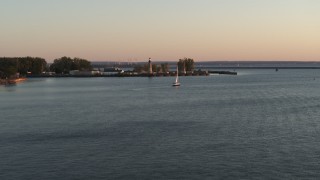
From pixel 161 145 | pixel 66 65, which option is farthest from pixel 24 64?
pixel 161 145

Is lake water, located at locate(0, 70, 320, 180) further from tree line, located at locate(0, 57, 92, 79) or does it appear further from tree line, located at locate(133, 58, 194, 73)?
tree line, located at locate(133, 58, 194, 73)

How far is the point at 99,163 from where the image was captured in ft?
68.0

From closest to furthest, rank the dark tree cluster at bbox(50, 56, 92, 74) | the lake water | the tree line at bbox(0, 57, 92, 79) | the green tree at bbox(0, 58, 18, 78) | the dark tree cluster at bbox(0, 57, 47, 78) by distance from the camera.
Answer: the lake water
the green tree at bbox(0, 58, 18, 78)
the tree line at bbox(0, 57, 92, 79)
the dark tree cluster at bbox(0, 57, 47, 78)
the dark tree cluster at bbox(50, 56, 92, 74)

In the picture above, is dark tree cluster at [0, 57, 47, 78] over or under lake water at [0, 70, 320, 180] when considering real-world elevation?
over

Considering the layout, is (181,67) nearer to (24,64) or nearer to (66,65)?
(66,65)

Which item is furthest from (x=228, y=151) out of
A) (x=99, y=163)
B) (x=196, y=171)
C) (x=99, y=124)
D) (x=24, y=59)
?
(x=24, y=59)

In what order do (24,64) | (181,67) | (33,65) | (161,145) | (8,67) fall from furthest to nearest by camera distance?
1. (181,67)
2. (33,65)
3. (24,64)
4. (8,67)
5. (161,145)

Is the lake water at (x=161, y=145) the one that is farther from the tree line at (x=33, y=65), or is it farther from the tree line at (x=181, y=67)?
the tree line at (x=181, y=67)

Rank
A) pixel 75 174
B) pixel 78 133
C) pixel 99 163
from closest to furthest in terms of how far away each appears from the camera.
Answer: pixel 75 174, pixel 99 163, pixel 78 133

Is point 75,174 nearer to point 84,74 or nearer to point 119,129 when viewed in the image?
point 119,129

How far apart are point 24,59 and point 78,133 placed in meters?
112

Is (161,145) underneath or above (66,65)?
underneath

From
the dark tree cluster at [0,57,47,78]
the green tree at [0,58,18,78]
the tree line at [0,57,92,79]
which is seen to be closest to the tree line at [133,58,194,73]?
the tree line at [0,57,92,79]

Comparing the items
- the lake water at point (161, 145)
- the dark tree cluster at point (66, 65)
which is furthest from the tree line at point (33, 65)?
the lake water at point (161, 145)
